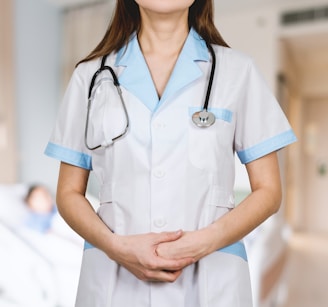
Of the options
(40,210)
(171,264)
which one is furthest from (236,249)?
(40,210)

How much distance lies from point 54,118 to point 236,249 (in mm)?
1042

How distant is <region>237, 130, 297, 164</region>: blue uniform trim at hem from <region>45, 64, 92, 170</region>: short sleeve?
26cm

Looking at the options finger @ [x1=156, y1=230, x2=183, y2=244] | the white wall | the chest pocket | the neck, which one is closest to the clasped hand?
finger @ [x1=156, y1=230, x2=183, y2=244]

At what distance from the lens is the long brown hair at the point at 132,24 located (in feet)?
2.00

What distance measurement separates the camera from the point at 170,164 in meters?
0.54

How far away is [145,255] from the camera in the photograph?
0.50m

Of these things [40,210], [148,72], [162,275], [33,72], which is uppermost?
[148,72]

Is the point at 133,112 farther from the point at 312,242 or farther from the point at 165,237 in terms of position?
the point at 312,242

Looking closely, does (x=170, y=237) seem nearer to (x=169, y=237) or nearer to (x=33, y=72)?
(x=169, y=237)

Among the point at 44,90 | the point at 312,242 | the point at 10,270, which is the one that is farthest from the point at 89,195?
the point at 312,242

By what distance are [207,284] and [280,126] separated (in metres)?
0.28

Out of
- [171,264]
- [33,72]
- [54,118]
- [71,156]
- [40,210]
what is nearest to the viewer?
[171,264]

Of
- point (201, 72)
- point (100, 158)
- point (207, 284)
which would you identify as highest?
point (201, 72)

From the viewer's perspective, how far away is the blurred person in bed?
1470 mm
